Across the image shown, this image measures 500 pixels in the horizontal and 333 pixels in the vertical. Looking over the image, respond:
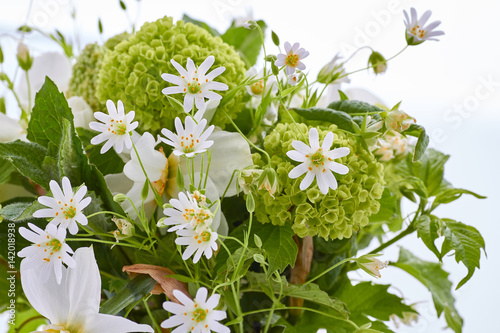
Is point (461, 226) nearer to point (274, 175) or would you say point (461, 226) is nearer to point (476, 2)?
point (274, 175)

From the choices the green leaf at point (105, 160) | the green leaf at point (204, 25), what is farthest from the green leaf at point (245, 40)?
the green leaf at point (105, 160)

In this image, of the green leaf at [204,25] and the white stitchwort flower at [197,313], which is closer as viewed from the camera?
the white stitchwort flower at [197,313]

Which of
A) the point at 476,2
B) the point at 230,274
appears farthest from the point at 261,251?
the point at 476,2

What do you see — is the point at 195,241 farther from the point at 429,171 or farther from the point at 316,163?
the point at 429,171

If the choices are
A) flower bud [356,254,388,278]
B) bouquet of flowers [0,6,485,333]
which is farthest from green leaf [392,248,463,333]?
flower bud [356,254,388,278]

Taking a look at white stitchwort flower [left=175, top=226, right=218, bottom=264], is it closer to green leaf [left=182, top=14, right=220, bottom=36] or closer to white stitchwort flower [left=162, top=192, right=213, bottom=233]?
white stitchwort flower [left=162, top=192, right=213, bottom=233]

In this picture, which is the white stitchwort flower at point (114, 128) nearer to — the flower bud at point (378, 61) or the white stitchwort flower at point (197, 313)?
the white stitchwort flower at point (197, 313)

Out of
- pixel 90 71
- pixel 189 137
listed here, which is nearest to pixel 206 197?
pixel 189 137
